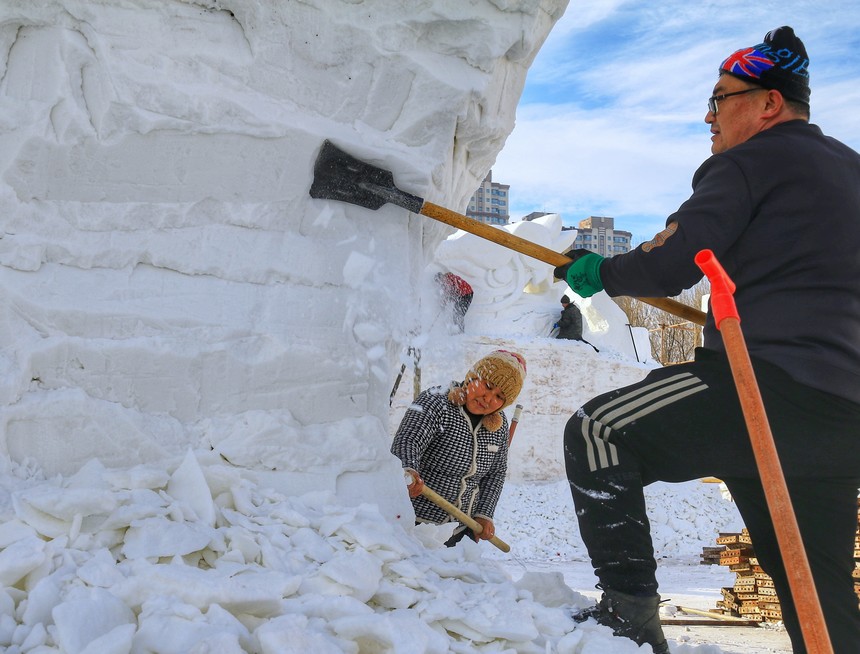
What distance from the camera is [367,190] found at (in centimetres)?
254

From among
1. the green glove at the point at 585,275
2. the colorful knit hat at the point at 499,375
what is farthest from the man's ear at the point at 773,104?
the colorful knit hat at the point at 499,375

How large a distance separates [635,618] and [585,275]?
878 mm

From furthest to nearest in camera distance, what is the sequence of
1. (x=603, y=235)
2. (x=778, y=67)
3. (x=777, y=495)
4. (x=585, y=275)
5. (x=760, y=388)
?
(x=603, y=235) → (x=585, y=275) → (x=778, y=67) → (x=760, y=388) → (x=777, y=495)

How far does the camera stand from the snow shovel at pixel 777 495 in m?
1.49

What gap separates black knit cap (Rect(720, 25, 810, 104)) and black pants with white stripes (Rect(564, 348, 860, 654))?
69 centimetres

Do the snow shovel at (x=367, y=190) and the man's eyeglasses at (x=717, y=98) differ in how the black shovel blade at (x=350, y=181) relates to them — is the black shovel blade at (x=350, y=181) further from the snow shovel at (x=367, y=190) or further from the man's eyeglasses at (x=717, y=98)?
the man's eyeglasses at (x=717, y=98)

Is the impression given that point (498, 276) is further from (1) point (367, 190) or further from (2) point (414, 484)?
(1) point (367, 190)

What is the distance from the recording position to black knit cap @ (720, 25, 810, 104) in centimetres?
213

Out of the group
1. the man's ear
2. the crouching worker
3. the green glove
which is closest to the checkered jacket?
the crouching worker

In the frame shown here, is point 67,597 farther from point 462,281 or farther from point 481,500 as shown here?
point 462,281

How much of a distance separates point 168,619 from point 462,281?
32.7 feet

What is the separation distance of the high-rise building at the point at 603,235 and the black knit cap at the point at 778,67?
43.5 meters

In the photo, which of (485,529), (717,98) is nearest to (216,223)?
(717,98)

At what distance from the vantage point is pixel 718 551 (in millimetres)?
7082
